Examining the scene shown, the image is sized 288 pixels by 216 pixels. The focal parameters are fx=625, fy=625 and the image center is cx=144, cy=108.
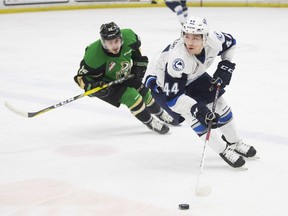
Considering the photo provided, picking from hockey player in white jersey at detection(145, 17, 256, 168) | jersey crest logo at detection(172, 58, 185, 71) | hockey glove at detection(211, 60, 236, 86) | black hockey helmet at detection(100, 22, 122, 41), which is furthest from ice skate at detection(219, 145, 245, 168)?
black hockey helmet at detection(100, 22, 122, 41)

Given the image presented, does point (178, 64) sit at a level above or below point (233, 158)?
above

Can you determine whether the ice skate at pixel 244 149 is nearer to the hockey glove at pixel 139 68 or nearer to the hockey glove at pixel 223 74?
the hockey glove at pixel 223 74

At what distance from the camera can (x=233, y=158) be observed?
9.78 ft

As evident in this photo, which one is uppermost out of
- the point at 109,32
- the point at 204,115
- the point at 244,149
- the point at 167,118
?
the point at 109,32

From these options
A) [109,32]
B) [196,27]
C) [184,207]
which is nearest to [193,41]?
[196,27]

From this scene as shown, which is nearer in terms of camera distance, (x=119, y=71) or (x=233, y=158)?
(x=233, y=158)

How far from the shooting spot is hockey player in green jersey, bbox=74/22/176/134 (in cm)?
367

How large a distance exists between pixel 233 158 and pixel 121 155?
647 mm

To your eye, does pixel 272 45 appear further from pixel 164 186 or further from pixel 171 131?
pixel 164 186

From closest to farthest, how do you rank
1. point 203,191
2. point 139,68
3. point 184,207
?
point 184,207, point 203,191, point 139,68

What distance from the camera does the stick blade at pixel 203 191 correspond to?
2604 millimetres

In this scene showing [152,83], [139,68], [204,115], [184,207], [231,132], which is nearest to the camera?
[184,207]

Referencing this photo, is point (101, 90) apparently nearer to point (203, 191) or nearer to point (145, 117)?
point (145, 117)

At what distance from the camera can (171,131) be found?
3791 millimetres
